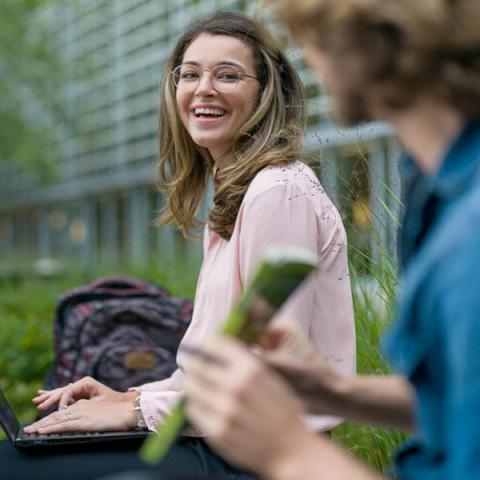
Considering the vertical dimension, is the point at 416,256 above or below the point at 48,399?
above

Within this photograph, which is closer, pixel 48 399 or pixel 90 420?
pixel 90 420

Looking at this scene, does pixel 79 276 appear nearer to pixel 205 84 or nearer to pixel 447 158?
pixel 205 84

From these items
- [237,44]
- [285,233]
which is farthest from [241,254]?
[237,44]

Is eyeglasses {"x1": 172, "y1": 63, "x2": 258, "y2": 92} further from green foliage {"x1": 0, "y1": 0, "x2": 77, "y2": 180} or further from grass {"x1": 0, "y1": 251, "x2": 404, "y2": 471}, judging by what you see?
green foliage {"x1": 0, "y1": 0, "x2": 77, "y2": 180}

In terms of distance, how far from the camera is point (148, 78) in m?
22.5

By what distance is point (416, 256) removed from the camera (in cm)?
153

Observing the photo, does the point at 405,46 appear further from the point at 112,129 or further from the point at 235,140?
the point at 112,129

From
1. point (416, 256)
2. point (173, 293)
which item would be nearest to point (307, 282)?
point (416, 256)

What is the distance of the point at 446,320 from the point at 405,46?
0.33 meters

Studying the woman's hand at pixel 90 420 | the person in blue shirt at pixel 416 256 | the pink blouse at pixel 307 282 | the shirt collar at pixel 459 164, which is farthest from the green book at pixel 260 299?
the woman's hand at pixel 90 420

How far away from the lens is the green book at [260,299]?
144cm

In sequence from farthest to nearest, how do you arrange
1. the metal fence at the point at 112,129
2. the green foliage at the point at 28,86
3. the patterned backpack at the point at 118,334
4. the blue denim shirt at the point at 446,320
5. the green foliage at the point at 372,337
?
the metal fence at the point at 112,129, the green foliage at the point at 28,86, the patterned backpack at the point at 118,334, the green foliage at the point at 372,337, the blue denim shirt at the point at 446,320

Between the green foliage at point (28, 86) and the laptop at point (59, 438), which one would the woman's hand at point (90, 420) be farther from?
the green foliage at point (28, 86)

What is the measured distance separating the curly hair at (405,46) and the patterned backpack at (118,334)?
3148 mm
